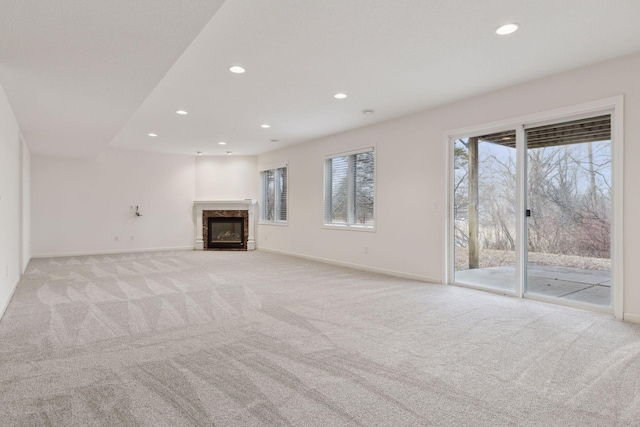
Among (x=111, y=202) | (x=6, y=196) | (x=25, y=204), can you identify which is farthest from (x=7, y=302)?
(x=111, y=202)

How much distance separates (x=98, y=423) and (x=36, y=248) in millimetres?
8083

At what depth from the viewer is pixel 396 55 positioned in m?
3.51

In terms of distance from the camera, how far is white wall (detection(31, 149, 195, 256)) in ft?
27.2

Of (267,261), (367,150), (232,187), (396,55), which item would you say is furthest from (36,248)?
(396,55)

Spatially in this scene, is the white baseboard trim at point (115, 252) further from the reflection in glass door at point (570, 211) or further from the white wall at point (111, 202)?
the reflection in glass door at point (570, 211)

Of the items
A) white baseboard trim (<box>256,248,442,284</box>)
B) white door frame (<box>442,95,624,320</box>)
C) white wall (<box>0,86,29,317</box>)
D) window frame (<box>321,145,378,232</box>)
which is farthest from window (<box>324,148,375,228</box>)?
white wall (<box>0,86,29,317</box>)

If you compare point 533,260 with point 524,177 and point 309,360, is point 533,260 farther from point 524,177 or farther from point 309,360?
point 309,360

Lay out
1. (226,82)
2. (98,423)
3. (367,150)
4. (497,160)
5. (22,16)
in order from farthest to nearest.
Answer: (367,150), (497,160), (226,82), (22,16), (98,423)

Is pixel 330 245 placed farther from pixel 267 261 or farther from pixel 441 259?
pixel 441 259

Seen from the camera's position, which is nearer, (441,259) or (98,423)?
(98,423)

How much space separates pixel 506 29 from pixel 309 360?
9.80ft

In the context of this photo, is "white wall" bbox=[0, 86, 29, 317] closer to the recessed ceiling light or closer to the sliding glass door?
the recessed ceiling light

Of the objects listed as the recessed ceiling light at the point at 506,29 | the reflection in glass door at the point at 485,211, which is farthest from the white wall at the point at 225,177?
the recessed ceiling light at the point at 506,29

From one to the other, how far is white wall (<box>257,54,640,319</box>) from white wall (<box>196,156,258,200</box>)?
1.64 metres
